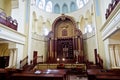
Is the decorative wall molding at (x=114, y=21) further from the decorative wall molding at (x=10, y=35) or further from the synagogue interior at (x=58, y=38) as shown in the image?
the decorative wall molding at (x=10, y=35)

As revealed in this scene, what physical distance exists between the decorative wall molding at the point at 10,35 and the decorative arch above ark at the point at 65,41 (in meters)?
4.74

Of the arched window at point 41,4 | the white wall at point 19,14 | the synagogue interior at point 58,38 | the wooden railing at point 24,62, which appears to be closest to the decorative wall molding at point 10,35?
the synagogue interior at point 58,38

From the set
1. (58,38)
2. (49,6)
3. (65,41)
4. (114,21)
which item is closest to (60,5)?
(49,6)

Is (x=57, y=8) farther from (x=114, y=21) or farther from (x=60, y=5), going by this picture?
(x=114, y=21)

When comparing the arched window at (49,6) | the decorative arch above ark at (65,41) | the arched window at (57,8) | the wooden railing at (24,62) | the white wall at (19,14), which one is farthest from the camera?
the arched window at (57,8)

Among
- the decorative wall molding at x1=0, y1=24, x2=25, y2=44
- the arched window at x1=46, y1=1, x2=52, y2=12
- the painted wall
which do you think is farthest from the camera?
the arched window at x1=46, y1=1, x2=52, y2=12

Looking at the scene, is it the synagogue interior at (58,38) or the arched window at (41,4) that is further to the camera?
the arched window at (41,4)

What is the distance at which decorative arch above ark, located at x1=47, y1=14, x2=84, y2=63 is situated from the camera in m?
12.3

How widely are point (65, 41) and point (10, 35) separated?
7.20 metres

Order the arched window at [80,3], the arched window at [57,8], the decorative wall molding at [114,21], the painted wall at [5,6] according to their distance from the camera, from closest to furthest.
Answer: the decorative wall molding at [114,21] → the painted wall at [5,6] → the arched window at [80,3] → the arched window at [57,8]

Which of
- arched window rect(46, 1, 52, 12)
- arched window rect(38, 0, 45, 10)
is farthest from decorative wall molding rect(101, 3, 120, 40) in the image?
arched window rect(46, 1, 52, 12)

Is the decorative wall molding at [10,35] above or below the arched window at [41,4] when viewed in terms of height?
below

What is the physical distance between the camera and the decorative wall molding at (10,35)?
6540 mm

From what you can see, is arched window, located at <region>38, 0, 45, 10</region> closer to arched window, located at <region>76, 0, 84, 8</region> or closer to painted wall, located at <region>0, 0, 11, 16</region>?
painted wall, located at <region>0, 0, 11, 16</region>
